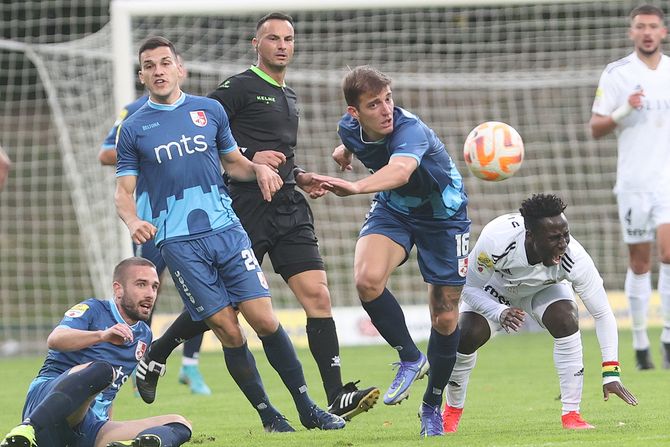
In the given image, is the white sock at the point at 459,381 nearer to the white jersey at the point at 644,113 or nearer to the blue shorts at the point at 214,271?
the blue shorts at the point at 214,271

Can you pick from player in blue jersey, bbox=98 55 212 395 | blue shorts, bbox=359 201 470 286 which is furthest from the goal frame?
blue shorts, bbox=359 201 470 286

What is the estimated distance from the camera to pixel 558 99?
1906cm

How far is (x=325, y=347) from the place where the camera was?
23.3ft

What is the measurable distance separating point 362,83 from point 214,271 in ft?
4.20

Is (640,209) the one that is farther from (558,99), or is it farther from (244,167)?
(558,99)

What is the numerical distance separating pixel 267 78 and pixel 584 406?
2.89 m

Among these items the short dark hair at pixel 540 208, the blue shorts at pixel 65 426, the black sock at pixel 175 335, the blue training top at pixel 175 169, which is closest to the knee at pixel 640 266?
the short dark hair at pixel 540 208

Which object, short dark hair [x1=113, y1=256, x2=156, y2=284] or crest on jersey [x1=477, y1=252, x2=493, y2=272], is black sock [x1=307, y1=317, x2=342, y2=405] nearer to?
crest on jersey [x1=477, y1=252, x2=493, y2=272]

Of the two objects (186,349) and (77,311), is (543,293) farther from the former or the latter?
(186,349)

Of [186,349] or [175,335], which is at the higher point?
[175,335]

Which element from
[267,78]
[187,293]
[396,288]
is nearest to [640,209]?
[267,78]

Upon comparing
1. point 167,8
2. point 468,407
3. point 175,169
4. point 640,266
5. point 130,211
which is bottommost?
point 468,407

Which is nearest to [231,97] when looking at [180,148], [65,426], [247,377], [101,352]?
[180,148]

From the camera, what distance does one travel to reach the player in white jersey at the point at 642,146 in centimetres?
1001
